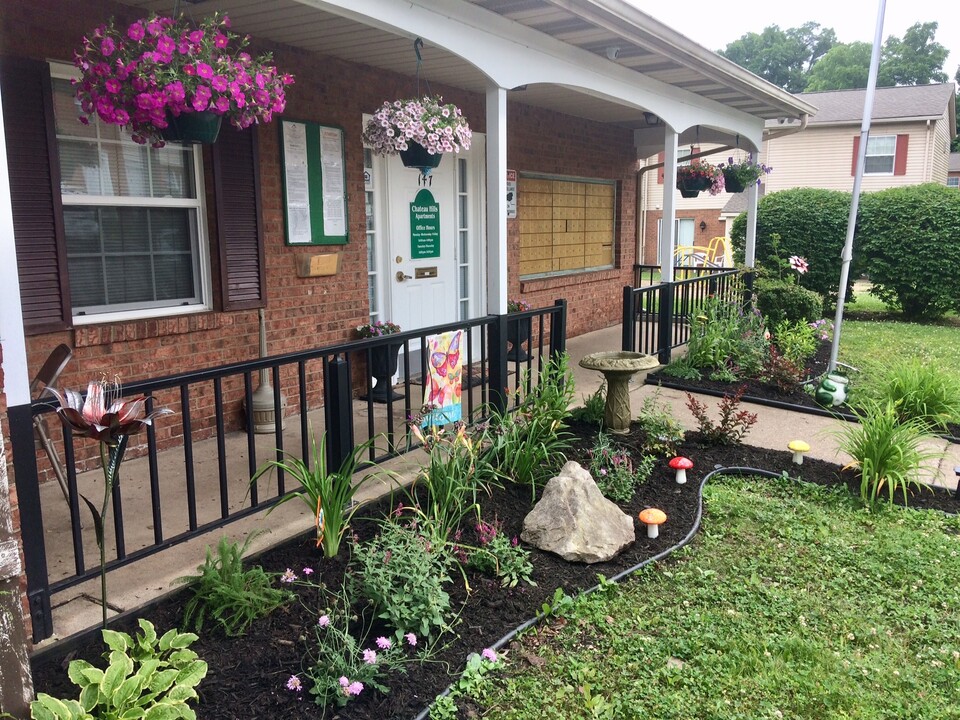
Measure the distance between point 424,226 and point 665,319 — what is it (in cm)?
238

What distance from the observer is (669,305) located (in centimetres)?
722

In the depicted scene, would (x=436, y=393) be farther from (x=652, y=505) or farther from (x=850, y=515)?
(x=850, y=515)

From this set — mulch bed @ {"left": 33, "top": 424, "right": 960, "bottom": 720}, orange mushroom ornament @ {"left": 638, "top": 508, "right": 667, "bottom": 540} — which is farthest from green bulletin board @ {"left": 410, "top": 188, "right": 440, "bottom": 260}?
orange mushroom ornament @ {"left": 638, "top": 508, "right": 667, "bottom": 540}

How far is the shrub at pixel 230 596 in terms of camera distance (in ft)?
9.43

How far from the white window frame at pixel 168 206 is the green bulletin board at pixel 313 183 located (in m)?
0.65

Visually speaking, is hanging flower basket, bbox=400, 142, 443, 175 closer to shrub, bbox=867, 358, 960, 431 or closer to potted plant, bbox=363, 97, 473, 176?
potted plant, bbox=363, 97, 473, 176

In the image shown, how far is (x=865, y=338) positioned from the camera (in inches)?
410

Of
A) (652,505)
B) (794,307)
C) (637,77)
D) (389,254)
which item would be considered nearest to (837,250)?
(794,307)

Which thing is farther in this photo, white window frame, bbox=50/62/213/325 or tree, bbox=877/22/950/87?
tree, bbox=877/22/950/87

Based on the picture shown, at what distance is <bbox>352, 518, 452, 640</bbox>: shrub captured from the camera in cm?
288

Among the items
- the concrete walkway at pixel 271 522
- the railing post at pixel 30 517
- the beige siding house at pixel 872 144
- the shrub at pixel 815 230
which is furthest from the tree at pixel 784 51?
the railing post at pixel 30 517

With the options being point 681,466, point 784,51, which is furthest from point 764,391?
point 784,51

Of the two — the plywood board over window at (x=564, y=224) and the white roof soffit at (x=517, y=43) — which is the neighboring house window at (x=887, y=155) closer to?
the plywood board over window at (x=564, y=224)

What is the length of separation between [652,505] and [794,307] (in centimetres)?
512
